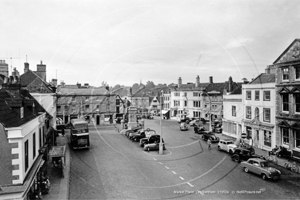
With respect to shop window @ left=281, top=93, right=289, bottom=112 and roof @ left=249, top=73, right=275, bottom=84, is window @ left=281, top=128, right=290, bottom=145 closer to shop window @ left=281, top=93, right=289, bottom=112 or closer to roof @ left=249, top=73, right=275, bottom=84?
shop window @ left=281, top=93, right=289, bottom=112

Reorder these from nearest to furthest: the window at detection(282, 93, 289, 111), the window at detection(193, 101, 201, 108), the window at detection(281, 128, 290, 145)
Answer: the window at detection(281, 128, 290, 145)
the window at detection(282, 93, 289, 111)
the window at detection(193, 101, 201, 108)

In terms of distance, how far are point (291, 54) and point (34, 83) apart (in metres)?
42.8

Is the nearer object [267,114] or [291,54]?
[291,54]

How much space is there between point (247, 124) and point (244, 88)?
19.5 ft

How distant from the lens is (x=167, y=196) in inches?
671

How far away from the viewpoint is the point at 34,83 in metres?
44.2

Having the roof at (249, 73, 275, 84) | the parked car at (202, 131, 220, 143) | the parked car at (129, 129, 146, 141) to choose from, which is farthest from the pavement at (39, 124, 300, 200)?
the parked car at (129, 129, 146, 141)

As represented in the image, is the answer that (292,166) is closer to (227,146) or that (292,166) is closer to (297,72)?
(227,146)

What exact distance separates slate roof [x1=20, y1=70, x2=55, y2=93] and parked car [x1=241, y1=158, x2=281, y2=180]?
3715 cm

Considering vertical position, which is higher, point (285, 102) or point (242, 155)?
point (285, 102)

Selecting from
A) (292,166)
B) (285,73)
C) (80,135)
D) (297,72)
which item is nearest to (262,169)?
(292,166)

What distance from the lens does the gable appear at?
1042 inches

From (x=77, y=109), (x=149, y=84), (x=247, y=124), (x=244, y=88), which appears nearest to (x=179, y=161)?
(x=247, y=124)

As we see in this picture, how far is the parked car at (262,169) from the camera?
20.5 metres
